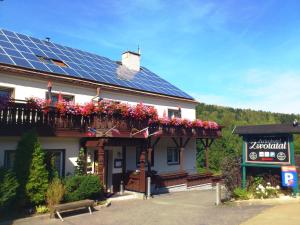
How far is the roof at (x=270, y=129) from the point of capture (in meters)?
14.2

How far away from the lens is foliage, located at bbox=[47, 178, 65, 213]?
42.1ft

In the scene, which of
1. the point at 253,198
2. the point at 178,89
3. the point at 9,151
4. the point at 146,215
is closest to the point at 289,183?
the point at 253,198

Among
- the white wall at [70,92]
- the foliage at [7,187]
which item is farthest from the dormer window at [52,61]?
the foliage at [7,187]

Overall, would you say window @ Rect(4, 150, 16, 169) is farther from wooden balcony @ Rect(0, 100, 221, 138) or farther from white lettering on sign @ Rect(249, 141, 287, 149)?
white lettering on sign @ Rect(249, 141, 287, 149)

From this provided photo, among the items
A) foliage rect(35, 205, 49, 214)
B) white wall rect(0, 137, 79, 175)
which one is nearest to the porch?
white wall rect(0, 137, 79, 175)

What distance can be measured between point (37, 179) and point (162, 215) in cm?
500

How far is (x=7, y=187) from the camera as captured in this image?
37.9ft

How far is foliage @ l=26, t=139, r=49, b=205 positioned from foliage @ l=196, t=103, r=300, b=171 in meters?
27.2

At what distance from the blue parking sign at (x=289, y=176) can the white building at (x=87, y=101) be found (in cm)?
680

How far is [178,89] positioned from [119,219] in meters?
16.9

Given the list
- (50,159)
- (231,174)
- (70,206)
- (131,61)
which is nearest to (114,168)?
(50,159)

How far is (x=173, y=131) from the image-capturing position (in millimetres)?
21859

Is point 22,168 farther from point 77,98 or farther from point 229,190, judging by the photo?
point 229,190

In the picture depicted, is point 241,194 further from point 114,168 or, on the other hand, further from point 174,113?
point 174,113
